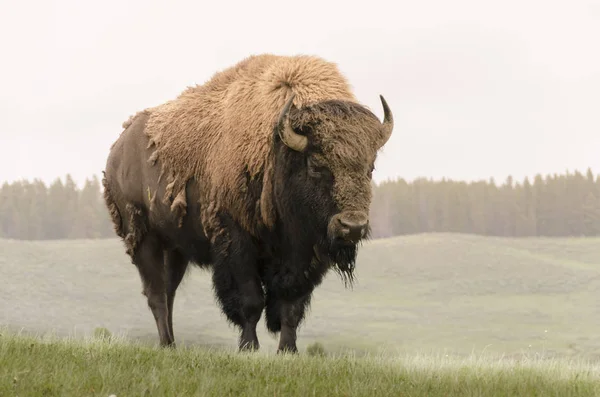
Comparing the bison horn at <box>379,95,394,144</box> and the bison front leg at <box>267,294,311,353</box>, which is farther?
the bison front leg at <box>267,294,311,353</box>

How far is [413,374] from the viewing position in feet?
24.9

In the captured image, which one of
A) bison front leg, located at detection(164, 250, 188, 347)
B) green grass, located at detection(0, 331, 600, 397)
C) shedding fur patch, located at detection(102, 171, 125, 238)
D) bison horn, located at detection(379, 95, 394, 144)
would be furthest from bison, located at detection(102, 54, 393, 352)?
green grass, located at detection(0, 331, 600, 397)

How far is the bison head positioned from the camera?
27.4 ft

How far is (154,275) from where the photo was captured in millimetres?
11445

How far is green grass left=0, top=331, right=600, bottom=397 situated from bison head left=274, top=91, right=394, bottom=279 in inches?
49.4

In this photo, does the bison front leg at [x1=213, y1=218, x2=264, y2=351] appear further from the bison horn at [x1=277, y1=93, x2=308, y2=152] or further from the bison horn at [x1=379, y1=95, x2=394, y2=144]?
the bison horn at [x1=379, y1=95, x2=394, y2=144]

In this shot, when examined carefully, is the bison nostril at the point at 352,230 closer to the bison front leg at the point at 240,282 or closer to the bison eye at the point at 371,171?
the bison eye at the point at 371,171

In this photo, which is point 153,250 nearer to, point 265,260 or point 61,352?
point 265,260

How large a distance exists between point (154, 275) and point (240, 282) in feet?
8.29

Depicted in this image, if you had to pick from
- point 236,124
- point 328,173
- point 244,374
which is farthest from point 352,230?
point 236,124

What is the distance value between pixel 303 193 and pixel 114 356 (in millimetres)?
2574

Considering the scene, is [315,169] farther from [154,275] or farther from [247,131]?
[154,275]

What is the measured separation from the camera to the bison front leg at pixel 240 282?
9234 mm

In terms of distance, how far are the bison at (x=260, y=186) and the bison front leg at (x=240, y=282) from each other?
11 millimetres
